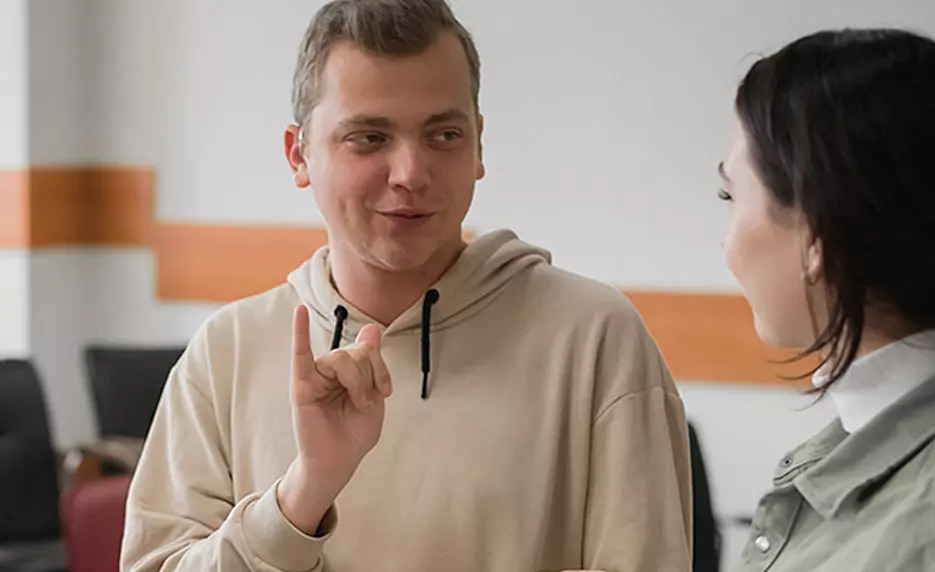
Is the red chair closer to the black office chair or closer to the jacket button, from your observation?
the black office chair

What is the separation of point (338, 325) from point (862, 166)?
788 mm

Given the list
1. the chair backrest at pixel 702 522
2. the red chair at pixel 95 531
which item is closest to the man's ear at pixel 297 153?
the chair backrest at pixel 702 522

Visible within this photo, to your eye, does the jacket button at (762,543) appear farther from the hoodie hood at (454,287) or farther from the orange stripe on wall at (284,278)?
the orange stripe on wall at (284,278)

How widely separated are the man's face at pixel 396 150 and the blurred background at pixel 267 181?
182cm

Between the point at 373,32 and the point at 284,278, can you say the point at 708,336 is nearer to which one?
the point at 284,278

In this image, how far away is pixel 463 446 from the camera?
160cm

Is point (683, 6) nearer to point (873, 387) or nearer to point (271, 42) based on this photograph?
point (271, 42)

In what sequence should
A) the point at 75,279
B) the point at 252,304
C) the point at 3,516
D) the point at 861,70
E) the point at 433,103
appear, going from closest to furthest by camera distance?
the point at 861,70, the point at 433,103, the point at 252,304, the point at 3,516, the point at 75,279

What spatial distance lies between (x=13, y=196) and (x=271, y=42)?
3.45ft

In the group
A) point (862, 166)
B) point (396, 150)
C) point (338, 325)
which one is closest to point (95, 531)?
point (338, 325)

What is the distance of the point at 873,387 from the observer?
117cm

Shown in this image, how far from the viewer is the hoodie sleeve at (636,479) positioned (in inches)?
60.4

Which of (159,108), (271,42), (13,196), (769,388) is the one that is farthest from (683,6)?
(13,196)

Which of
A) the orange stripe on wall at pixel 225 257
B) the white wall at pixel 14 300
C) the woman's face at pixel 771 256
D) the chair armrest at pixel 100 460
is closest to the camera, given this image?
the woman's face at pixel 771 256
